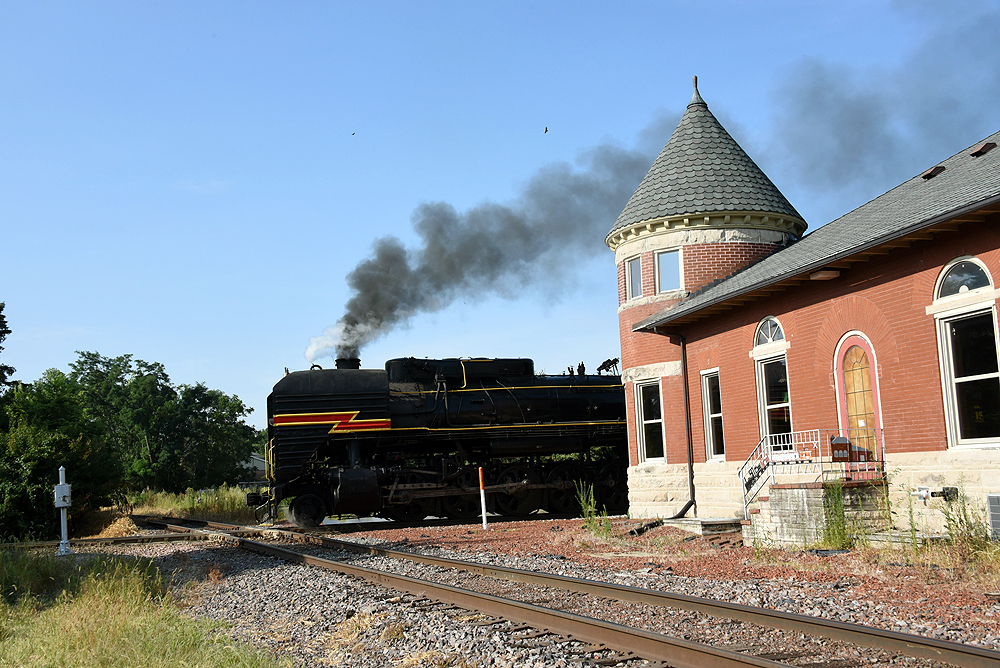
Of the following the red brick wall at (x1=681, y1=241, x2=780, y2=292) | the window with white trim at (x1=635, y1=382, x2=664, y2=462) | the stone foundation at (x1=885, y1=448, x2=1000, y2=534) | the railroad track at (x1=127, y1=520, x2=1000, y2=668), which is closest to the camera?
the railroad track at (x1=127, y1=520, x2=1000, y2=668)

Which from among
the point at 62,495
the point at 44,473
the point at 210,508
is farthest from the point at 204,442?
the point at 62,495

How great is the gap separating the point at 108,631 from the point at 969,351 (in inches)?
404

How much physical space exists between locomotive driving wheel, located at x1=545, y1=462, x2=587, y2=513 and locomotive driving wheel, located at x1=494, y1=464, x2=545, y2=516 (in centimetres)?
28

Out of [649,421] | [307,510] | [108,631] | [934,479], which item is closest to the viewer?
[108,631]

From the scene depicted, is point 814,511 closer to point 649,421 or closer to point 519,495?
point 649,421

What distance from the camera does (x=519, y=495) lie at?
21031 mm

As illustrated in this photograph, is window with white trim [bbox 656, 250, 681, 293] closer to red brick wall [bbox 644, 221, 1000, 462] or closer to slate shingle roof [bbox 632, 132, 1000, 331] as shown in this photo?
red brick wall [bbox 644, 221, 1000, 462]

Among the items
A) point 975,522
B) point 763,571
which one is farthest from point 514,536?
point 975,522

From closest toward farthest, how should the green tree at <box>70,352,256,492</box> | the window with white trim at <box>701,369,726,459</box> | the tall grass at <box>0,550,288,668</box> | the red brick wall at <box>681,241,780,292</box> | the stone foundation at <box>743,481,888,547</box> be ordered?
the tall grass at <box>0,550,288,668</box>
the stone foundation at <box>743,481,888,547</box>
the window with white trim at <box>701,369,726,459</box>
the red brick wall at <box>681,241,780,292</box>
the green tree at <box>70,352,256,492</box>

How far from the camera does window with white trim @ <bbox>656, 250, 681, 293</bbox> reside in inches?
701

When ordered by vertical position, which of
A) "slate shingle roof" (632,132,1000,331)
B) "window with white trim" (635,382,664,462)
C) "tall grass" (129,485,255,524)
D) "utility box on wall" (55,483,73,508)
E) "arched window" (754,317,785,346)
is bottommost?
"tall grass" (129,485,255,524)

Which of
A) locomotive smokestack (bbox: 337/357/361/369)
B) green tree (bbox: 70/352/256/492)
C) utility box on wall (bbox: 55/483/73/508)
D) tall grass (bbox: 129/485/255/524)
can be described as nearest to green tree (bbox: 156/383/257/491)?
green tree (bbox: 70/352/256/492)

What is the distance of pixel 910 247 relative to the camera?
11.3 metres

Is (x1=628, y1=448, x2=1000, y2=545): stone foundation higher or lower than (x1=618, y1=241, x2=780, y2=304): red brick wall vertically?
lower
